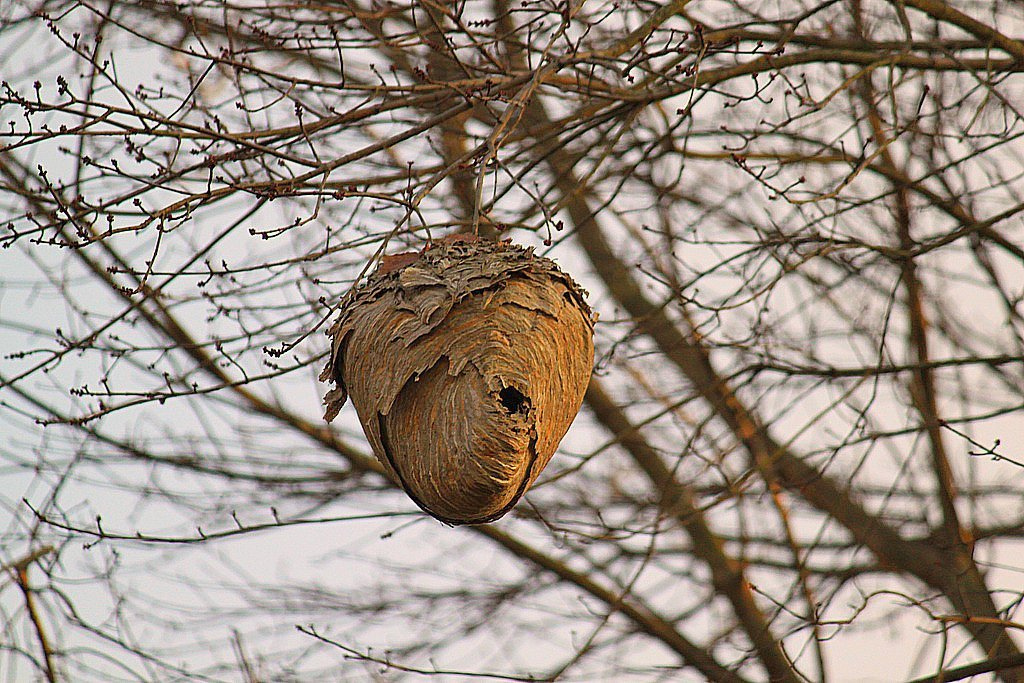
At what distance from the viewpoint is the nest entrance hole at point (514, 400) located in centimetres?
202

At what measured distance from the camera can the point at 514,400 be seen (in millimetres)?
2037

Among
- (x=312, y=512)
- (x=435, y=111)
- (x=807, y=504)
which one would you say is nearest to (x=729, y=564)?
(x=807, y=504)

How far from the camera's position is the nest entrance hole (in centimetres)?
202

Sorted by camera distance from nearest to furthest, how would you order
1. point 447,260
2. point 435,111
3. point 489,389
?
point 489,389 < point 447,260 < point 435,111

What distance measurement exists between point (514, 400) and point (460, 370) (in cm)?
11

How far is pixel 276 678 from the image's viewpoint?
4723 millimetres

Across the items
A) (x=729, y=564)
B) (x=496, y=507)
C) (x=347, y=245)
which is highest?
(x=729, y=564)

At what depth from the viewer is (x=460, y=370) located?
2.02m

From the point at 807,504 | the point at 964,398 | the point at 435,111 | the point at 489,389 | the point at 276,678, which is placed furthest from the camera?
the point at 807,504

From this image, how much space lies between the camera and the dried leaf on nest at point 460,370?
6.53ft

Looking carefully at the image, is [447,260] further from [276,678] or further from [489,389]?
[276,678]

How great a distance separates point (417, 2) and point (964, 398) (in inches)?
130

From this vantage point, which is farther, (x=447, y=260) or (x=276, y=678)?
(x=276, y=678)

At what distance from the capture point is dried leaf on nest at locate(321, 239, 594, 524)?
1.99 meters
